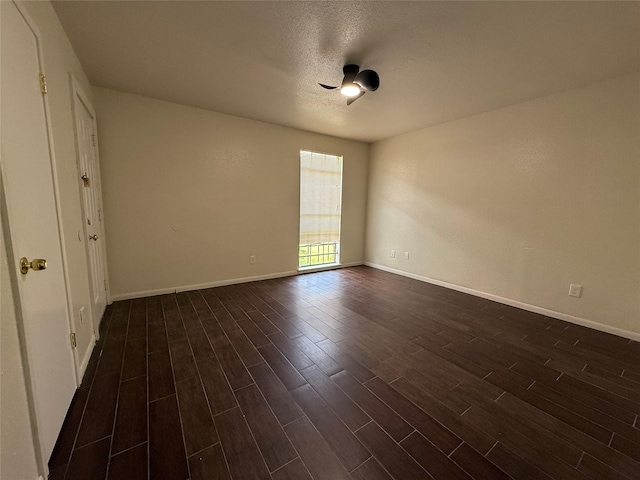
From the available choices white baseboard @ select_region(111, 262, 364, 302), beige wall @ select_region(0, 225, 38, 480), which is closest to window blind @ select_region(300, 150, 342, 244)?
white baseboard @ select_region(111, 262, 364, 302)

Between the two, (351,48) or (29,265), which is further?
(351,48)

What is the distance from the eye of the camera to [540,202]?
304 centimetres

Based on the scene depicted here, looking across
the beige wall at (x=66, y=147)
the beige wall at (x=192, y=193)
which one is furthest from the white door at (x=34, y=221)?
the beige wall at (x=192, y=193)

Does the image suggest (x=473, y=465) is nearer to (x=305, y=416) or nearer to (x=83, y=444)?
(x=305, y=416)

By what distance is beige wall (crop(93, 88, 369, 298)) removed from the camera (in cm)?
308

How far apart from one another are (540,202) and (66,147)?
4.57 metres

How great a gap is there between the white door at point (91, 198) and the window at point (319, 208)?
2727 millimetres

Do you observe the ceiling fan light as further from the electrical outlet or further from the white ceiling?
the electrical outlet

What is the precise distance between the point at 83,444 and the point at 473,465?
196cm

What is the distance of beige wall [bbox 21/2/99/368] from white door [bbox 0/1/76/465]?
0.20 meters

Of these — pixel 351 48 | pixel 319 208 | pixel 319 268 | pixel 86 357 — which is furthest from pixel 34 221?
pixel 319 268

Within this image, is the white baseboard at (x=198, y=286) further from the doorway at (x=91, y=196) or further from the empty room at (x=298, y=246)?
the doorway at (x=91, y=196)

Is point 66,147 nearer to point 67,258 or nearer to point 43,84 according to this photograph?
point 43,84

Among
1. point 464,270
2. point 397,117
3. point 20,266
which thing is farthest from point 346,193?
point 20,266
